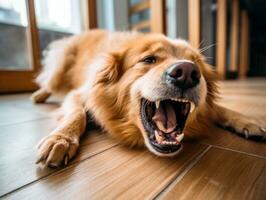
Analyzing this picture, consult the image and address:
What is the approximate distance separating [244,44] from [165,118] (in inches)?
259

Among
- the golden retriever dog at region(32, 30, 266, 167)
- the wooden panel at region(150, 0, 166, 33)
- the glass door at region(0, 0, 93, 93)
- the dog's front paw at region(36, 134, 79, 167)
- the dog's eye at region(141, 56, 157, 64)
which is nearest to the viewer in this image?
the dog's front paw at region(36, 134, 79, 167)

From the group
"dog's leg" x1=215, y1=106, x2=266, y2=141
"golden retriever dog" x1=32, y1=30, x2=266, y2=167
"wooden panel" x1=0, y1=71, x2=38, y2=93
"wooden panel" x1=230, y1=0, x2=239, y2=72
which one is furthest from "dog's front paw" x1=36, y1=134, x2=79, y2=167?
"wooden panel" x1=230, y1=0, x2=239, y2=72

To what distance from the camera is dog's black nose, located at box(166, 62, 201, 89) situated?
78 cm

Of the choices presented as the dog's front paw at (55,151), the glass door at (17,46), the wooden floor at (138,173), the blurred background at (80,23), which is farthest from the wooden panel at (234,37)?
the dog's front paw at (55,151)

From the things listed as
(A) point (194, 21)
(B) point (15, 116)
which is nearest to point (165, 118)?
(B) point (15, 116)

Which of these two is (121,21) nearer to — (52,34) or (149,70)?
(52,34)

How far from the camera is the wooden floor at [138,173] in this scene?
56 cm

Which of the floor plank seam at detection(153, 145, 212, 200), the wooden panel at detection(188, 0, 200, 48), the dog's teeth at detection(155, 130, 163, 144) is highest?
the wooden panel at detection(188, 0, 200, 48)

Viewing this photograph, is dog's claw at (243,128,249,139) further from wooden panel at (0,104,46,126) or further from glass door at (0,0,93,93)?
glass door at (0,0,93,93)

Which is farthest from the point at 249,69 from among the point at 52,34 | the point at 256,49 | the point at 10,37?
the point at 10,37

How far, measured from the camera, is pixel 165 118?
92 centimetres

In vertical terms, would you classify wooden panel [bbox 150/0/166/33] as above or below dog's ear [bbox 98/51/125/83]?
above

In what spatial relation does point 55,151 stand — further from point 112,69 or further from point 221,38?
point 221,38

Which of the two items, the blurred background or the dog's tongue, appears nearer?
the dog's tongue
